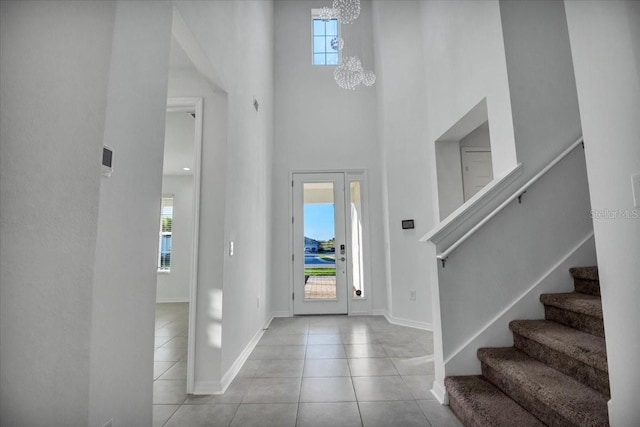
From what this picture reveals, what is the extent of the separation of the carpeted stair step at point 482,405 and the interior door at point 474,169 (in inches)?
99.6

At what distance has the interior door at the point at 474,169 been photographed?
13.0 feet

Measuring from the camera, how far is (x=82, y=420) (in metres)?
1.02

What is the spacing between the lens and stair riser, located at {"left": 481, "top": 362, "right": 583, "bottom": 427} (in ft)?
4.73

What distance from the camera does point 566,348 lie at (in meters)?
1.66

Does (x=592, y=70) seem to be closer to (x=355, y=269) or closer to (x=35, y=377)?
(x=35, y=377)

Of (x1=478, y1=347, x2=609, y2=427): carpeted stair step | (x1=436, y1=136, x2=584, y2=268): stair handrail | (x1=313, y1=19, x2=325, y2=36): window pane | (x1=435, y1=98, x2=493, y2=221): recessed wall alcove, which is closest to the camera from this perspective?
(x1=478, y1=347, x2=609, y2=427): carpeted stair step

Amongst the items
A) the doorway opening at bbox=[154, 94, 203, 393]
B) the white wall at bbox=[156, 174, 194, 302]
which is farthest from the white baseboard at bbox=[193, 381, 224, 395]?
the white wall at bbox=[156, 174, 194, 302]

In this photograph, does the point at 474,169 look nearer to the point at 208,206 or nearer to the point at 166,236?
the point at 208,206

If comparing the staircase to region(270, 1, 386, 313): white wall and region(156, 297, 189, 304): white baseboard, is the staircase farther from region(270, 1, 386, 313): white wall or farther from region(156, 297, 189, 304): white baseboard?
region(156, 297, 189, 304): white baseboard

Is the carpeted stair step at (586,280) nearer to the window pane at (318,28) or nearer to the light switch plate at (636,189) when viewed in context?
the light switch plate at (636,189)

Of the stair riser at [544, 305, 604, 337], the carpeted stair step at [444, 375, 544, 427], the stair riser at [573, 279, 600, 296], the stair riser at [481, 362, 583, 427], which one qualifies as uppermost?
the stair riser at [573, 279, 600, 296]

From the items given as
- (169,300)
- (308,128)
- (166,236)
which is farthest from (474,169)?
(169,300)

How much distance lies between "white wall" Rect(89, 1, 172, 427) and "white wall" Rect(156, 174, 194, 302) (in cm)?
548

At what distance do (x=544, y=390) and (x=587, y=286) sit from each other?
100 centimetres
